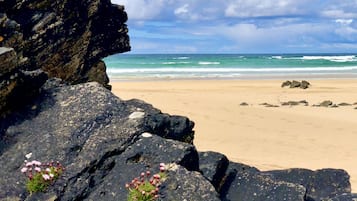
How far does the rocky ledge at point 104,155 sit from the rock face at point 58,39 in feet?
1.58

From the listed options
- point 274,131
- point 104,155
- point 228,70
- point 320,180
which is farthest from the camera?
point 228,70

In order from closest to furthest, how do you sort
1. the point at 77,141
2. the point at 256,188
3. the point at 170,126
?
the point at 77,141 < the point at 256,188 < the point at 170,126

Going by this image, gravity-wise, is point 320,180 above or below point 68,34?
below

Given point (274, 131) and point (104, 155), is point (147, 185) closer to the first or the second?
point (104, 155)

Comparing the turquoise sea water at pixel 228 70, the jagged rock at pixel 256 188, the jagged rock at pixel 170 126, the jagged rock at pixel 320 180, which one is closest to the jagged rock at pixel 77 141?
the jagged rock at pixel 170 126

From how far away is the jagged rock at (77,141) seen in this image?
590cm

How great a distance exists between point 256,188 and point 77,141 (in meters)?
2.28

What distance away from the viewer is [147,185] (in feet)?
18.1

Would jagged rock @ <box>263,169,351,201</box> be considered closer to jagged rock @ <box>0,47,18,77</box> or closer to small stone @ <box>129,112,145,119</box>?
small stone @ <box>129,112,145,119</box>

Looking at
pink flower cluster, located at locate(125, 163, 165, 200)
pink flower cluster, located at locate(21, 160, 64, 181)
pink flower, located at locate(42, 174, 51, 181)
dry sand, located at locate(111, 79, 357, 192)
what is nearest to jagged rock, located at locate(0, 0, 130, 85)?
pink flower cluster, located at locate(21, 160, 64, 181)

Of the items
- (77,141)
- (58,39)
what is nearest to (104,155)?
(77,141)

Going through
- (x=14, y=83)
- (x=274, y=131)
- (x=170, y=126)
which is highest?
(x=14, y=83)

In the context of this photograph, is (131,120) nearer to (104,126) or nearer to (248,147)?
(104,126)

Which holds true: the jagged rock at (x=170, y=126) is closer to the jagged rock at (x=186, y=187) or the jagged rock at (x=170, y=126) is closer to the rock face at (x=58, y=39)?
the jagged rock at (x=186, y=187)
